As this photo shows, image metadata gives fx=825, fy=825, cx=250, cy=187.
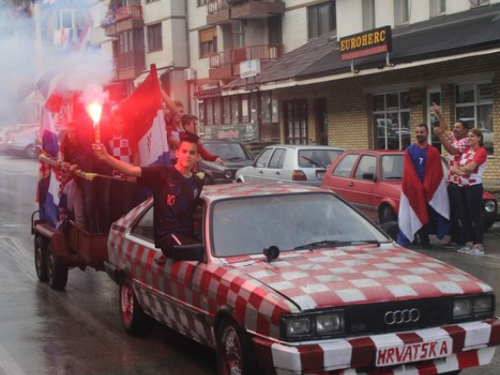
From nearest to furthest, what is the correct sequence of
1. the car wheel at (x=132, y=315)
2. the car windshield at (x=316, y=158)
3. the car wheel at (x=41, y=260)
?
1. the car wheel at (x=132, y=315)
2. the car wheel at (x=41, y=260)
3. the car windshield at (x=316, y=158)

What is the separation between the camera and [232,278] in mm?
Result: 5469

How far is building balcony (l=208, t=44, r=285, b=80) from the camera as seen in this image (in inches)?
1401

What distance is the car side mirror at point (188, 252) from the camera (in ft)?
19.1

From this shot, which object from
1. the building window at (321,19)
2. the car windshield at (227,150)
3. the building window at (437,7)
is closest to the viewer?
the car windshield at (227,150)

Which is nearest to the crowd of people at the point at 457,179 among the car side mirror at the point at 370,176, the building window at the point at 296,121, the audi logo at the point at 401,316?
the car side mirror at the point at 370,176

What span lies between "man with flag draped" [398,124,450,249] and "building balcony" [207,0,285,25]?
24119 millimetres

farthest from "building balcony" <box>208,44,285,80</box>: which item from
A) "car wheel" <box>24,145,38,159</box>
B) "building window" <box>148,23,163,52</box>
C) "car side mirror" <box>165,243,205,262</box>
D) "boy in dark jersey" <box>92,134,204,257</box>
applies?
"car side mirror" <box>165,243,205,262</box>

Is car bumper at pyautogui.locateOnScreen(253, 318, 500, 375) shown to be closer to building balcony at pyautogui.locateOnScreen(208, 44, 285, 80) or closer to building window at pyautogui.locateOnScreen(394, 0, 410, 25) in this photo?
building window at pyautogui.locateOnScreen(394, 0, 410, 25)

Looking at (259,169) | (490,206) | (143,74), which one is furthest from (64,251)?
(143,74)

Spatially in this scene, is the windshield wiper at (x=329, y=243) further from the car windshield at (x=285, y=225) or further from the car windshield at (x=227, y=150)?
the car windshield at (x=227, y=150)

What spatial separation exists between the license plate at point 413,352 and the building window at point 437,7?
2014 centimetres

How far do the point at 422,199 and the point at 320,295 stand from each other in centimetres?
750

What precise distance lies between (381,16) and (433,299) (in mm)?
22359

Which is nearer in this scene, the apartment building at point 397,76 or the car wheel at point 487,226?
the car wheel at point 487,226
